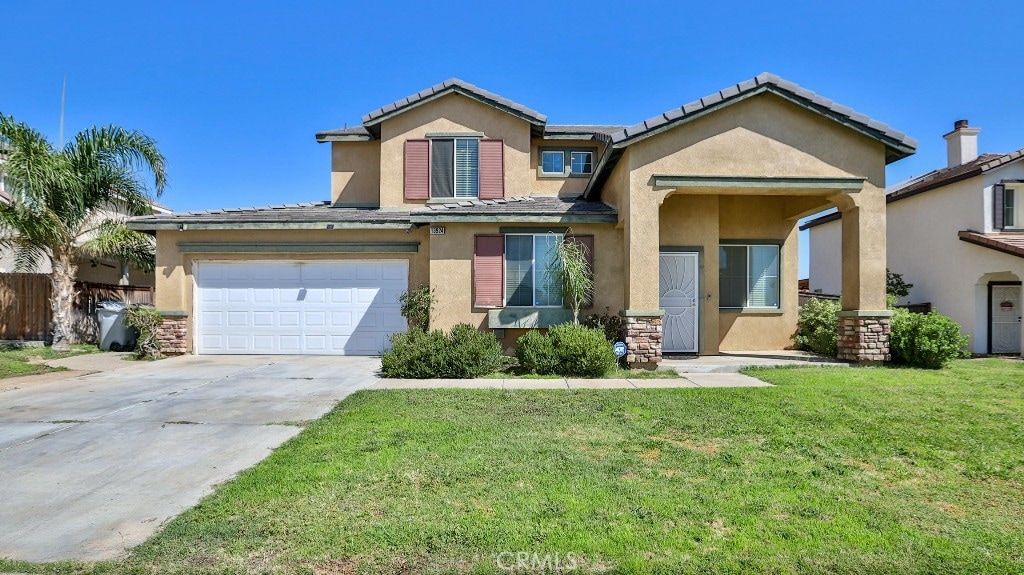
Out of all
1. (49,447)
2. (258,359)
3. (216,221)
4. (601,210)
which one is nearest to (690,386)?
(601,210)

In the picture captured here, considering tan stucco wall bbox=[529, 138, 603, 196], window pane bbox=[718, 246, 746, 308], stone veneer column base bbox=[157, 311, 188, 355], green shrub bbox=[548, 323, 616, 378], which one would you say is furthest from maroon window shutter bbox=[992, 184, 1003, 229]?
stone veneer column base bbox=[157, 311, 188, 355]

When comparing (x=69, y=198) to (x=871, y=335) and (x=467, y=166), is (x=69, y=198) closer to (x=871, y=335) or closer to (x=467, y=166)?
(x=467, y=166)

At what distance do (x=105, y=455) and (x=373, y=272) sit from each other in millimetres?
A: 8075

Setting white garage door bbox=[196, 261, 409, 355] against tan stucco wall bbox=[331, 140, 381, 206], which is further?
tan stucco wall bbox=[331, 140, 381, 206]

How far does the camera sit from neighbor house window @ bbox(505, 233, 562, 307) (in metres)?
12.0

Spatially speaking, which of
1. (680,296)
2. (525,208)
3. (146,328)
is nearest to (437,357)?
(525,208)

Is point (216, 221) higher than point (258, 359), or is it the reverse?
point (216, 221)

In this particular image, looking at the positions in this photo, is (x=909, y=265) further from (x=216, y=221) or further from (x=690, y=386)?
(x=216, y=221)

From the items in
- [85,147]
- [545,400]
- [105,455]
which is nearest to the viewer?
[105,455]

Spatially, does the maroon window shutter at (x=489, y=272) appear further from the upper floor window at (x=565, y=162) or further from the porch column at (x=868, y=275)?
the porch column at (x=868, y=275)

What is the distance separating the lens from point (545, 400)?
781 centimetres

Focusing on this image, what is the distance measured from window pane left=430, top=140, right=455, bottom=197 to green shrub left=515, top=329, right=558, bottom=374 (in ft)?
18.5

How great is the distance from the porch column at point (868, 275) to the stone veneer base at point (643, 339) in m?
4.13

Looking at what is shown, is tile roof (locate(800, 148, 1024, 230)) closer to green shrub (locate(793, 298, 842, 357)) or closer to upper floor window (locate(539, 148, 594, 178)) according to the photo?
green shrub (locate(793, 298, 842, 357))
